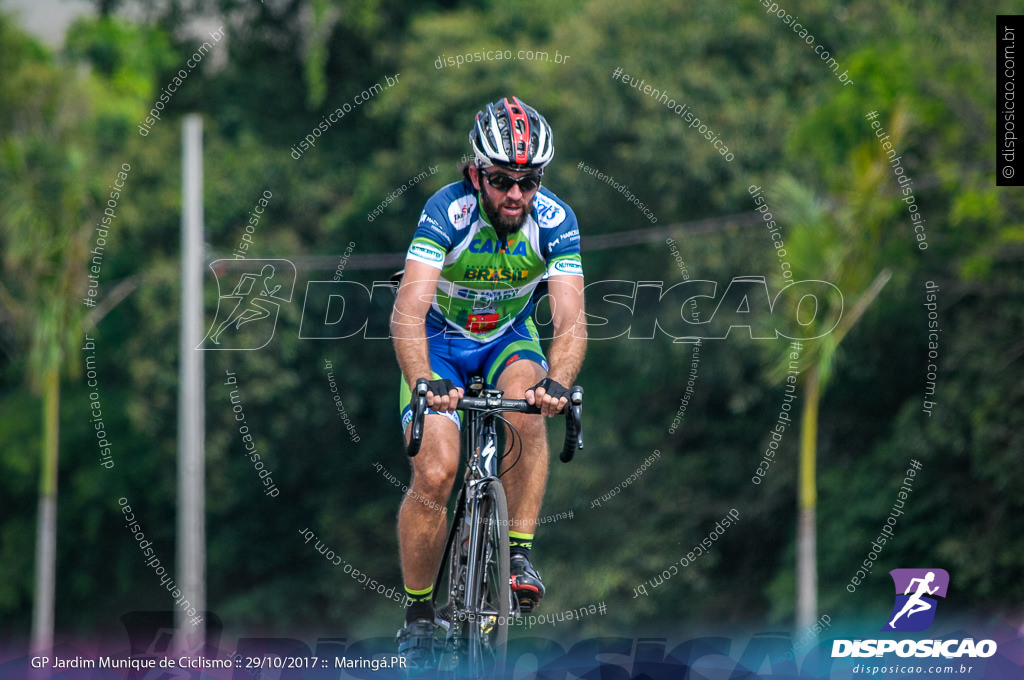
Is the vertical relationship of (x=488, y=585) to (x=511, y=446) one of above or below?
below

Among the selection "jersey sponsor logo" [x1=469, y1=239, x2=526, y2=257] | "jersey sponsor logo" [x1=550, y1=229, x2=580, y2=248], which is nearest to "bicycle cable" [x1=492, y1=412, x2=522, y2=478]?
"jersey sponsor logo" [x1=469, y1=239, x2=526, y2=257]

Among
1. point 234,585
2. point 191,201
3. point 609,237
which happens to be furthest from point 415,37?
point 234,585

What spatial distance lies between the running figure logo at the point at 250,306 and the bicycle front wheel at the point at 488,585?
20.3 metres

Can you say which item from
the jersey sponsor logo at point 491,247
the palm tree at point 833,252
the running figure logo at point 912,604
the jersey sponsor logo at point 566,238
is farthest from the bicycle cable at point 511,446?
the palm tree at point 833,252

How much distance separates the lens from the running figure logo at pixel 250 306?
2722cm

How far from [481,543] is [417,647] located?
31.7 inches

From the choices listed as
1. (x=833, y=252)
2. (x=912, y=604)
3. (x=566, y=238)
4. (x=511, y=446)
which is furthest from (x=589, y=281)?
(x=511, y=446)

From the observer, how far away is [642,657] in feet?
24.4

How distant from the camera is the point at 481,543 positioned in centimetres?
674

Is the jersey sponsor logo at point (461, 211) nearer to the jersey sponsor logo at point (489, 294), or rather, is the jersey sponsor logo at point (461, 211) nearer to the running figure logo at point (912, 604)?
the jersey sponsor logo at point (489, 294)

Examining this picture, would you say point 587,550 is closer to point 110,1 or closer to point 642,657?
point 642,657

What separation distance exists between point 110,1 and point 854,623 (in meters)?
27.1

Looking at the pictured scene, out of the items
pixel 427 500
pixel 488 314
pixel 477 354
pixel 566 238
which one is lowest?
pixel 427 500

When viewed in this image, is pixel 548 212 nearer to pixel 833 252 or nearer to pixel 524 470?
pixel 524 470
